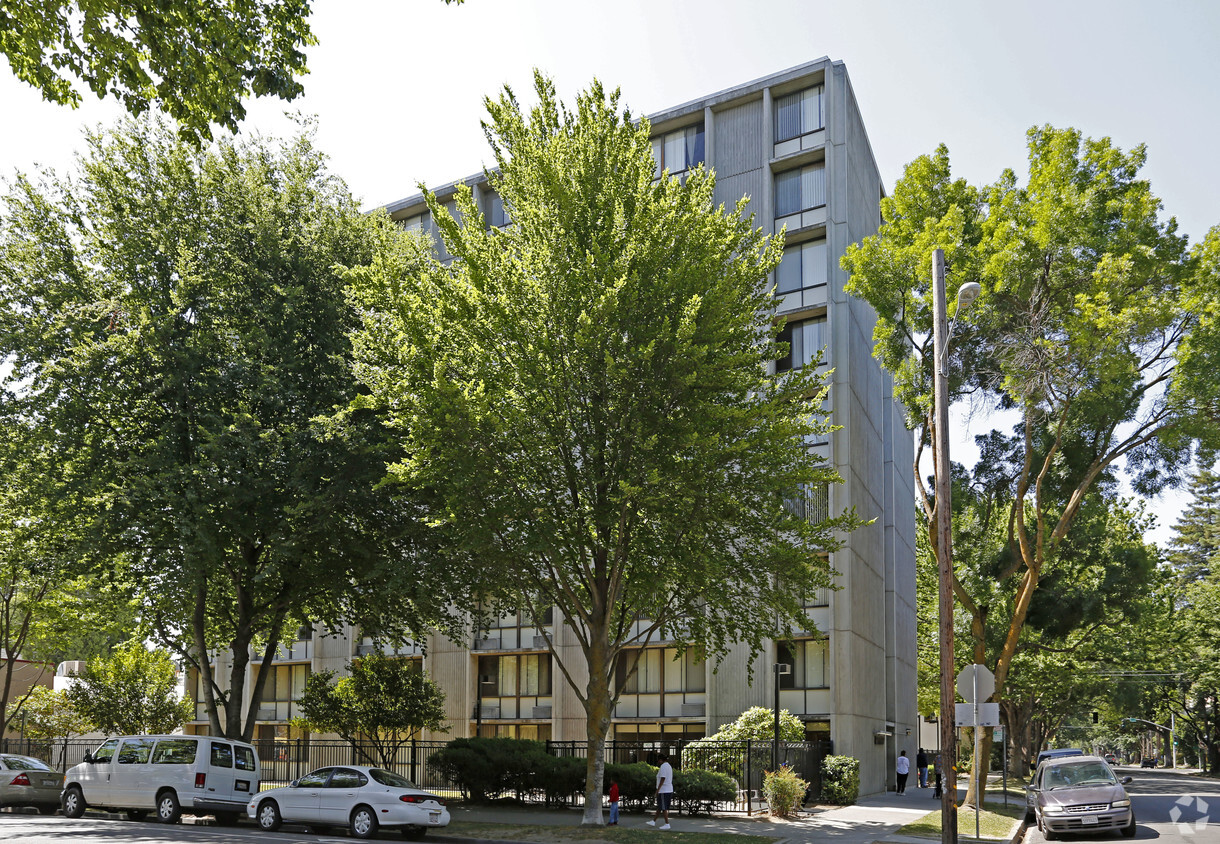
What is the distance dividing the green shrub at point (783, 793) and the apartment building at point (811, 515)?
17.2 ft

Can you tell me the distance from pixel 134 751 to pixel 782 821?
49.3 feet

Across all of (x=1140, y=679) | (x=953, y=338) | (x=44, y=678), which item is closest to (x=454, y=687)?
(x=953, y=338)

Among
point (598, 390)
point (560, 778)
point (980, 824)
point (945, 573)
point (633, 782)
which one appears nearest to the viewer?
point (945, 573)

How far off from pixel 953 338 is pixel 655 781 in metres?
14.0

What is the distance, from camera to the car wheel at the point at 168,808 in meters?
22.2

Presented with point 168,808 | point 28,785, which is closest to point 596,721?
point 168,808

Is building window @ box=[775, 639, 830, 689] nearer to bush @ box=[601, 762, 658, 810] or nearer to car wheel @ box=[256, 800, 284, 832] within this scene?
bush @ box=[601, 762, 658, 810]

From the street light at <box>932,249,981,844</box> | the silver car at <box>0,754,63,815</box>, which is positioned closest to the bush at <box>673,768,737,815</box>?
the street light at <box>932,249,981,844</box>

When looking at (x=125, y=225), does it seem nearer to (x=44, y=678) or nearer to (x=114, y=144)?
(x=114, y=144)

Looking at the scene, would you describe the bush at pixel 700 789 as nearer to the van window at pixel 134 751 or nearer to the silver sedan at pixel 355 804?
the silver sedan at pixel 355 804

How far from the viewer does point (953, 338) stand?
27203mm

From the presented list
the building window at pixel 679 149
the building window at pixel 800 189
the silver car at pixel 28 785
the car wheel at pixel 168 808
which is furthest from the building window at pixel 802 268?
the silver car at pixel 28 785

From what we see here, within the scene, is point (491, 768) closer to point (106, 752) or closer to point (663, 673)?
point (106, 752)

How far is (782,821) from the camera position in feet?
76.6
